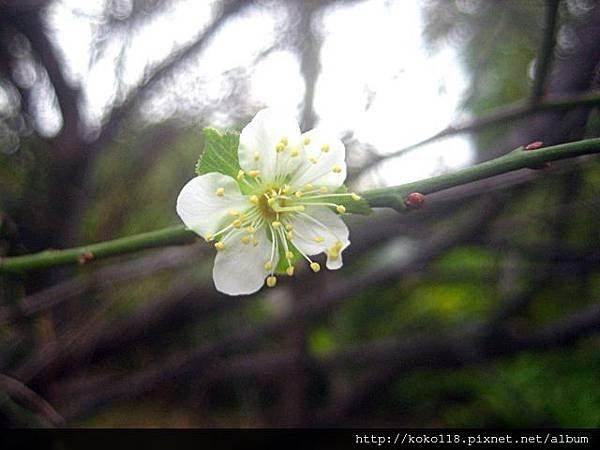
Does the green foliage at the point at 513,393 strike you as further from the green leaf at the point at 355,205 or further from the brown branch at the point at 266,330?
the green leaf at the point at 355,205

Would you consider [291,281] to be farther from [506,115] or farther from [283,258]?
[283,258]

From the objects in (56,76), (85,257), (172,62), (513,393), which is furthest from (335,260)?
(56,76)

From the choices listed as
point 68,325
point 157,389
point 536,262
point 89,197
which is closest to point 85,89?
point 89,197

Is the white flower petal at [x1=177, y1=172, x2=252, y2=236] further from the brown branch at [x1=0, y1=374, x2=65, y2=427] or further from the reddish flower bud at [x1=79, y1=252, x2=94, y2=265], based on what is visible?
the brown branch at [x1=0, y1=374, x2=65, y2=427]

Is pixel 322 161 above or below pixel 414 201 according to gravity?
above

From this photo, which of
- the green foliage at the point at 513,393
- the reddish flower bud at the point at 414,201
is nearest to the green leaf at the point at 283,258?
the reddish flower bud at the point at 414,201

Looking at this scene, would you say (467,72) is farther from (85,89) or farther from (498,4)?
(85,89)
